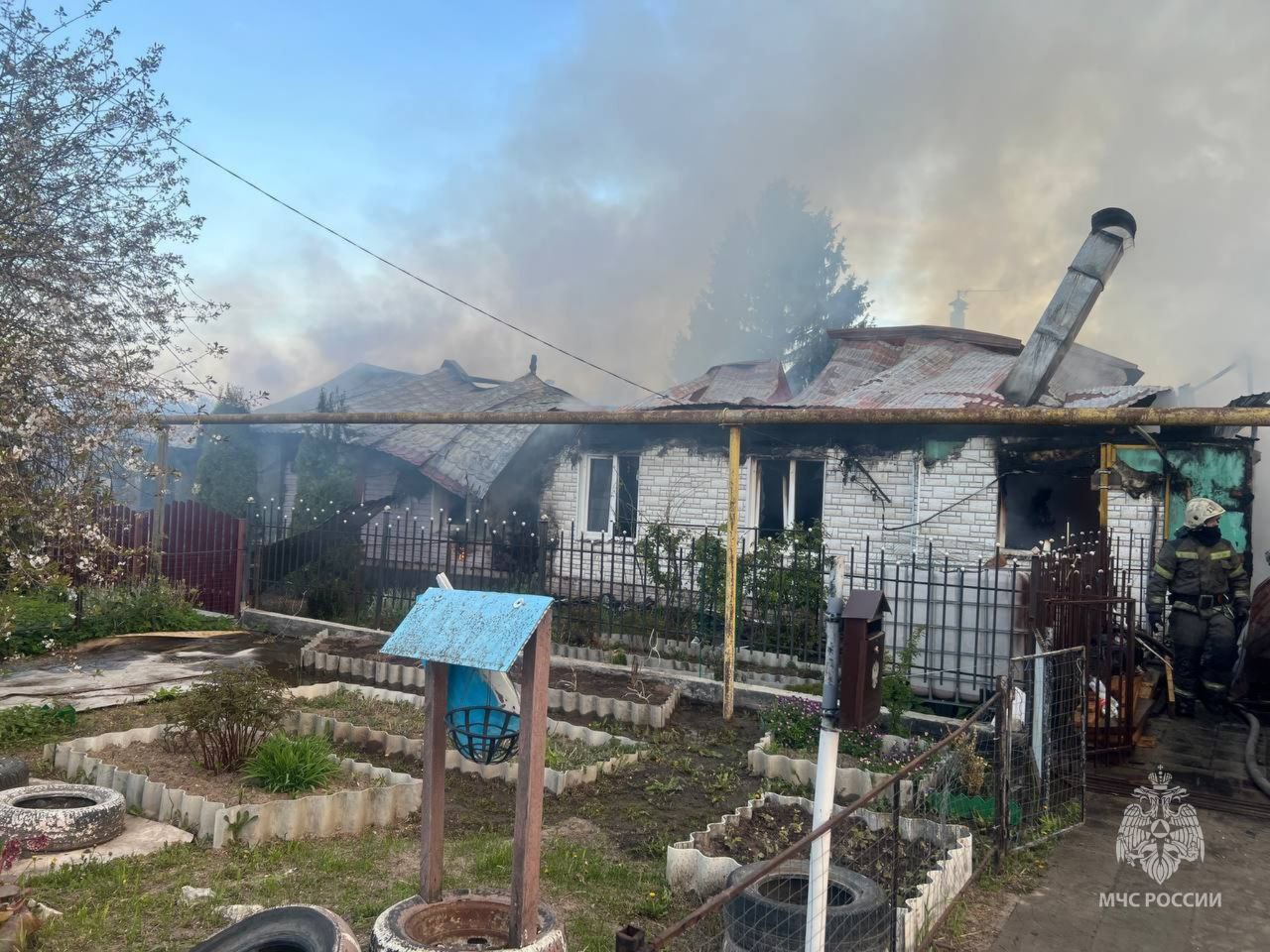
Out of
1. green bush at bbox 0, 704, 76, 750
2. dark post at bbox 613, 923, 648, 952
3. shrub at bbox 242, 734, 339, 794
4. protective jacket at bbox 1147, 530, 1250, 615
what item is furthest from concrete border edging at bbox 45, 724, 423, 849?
protective jacket at bbox 1147, 530, 1250, 615

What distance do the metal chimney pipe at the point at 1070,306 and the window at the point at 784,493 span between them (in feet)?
10.1

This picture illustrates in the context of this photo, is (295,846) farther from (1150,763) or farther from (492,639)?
(1150,763)

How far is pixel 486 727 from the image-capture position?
3729 mm

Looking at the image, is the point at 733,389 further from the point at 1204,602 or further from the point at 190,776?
the point at 190,776

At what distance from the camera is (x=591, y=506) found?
15.4 metres

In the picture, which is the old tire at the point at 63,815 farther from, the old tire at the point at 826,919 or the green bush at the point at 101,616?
the green bush at the point at 101,616

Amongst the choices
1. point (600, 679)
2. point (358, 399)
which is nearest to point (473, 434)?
point (358, 399)

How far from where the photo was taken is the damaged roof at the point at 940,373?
1227 centimetres

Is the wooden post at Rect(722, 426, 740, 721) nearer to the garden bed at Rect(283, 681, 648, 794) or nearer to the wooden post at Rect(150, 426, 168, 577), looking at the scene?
the garden bed at Rect(283, 681, 648, 794)

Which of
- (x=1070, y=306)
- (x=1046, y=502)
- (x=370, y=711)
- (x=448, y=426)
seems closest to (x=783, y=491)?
(x=1046, y=502)

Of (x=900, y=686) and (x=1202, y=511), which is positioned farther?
(x=1202, y=511)

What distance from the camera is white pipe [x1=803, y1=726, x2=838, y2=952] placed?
10.5ft

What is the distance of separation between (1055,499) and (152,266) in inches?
497

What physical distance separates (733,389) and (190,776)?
37.8 feet
